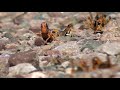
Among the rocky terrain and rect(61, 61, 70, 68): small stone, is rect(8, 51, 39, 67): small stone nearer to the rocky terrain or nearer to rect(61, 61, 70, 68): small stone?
the rocky terrain

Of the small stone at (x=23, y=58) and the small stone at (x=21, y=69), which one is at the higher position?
the small stone at (x=23, y=58)

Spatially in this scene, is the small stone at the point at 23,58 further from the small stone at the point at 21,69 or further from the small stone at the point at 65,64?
the small stone at the point at 65,64

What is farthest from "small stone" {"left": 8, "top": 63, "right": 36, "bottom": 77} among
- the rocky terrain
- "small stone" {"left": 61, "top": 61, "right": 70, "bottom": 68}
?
"small stone" {"left": 61, "top": 61, "right": 70, "bottom": 68}

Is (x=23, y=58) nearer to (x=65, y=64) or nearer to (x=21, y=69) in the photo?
(x=21, y=69)

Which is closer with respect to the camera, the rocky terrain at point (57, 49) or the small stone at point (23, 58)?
the rocky terrain at point (57, 49)

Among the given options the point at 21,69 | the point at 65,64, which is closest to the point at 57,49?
the point at 65,64

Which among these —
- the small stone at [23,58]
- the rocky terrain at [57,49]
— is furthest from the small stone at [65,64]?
the small stone at [23,58]

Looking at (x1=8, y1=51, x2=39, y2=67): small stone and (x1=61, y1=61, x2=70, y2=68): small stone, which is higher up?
(x1=8, y1=51, x2=39, y2=67): small stone
